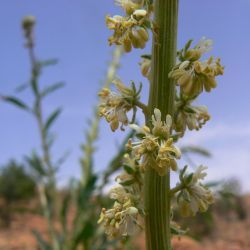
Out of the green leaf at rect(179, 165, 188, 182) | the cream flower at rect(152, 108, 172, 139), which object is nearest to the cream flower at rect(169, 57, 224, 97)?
the cream flower at rect(152, 108, 172, 139)

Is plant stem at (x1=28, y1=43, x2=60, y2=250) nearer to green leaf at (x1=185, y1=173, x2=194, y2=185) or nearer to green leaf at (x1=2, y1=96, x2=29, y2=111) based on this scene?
green leaf at (x1=2, y1=96, x2=29, y2=111)

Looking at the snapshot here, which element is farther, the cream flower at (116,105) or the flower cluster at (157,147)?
the cream flower at (116,105)

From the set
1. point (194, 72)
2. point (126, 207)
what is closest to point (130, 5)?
point (194, 72)

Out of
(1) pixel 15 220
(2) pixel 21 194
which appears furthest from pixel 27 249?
(1) pixel 15 220

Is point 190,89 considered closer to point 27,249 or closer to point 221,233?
point 27,249

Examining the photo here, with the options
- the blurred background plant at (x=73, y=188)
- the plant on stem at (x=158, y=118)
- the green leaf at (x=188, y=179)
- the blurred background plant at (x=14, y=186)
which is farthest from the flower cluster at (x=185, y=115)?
the blurred background plant at (x=14, y=186)

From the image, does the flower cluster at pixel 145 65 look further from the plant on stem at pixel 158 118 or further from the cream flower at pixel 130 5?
the cream flower at pixel 130 5
